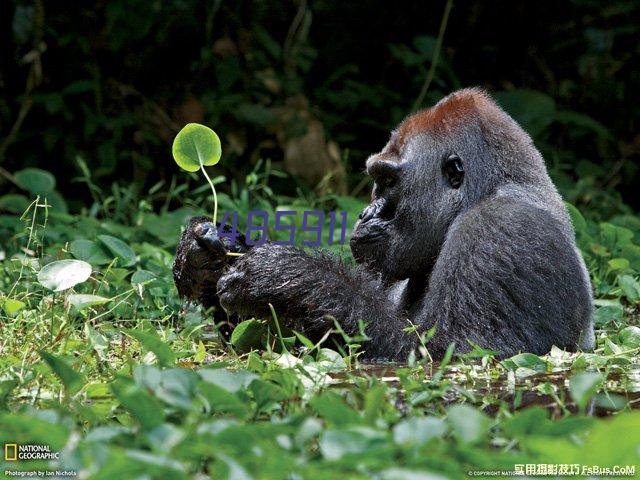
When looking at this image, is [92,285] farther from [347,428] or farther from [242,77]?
[242,77]

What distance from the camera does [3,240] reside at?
21.1ft

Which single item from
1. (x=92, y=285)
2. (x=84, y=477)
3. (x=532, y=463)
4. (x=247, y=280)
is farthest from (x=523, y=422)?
(x=92, y=285)

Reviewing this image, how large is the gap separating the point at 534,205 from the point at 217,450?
92.7 inches

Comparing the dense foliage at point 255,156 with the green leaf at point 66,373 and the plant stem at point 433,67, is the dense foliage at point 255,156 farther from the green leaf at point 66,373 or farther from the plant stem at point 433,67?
the plant stem at point 433,67

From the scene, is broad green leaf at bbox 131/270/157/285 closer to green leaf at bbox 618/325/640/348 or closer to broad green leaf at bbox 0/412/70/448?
green leaf at bbox 618/325/640/348

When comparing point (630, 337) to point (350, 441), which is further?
point (630, 337)

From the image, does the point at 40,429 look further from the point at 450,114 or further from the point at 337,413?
the point at 450,114

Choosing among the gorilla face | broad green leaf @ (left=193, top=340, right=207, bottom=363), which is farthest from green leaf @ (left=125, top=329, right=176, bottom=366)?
the gorilla face

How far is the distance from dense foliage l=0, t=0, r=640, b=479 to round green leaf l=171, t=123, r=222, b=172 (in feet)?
1.94

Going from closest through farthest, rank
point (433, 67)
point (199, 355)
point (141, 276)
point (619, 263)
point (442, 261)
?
point (199, 355)
point (442, 261)
point (141, 276)
point (619, 263)
point (433, 67)

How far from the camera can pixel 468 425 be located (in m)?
2.21

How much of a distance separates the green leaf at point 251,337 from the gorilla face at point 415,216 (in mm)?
595

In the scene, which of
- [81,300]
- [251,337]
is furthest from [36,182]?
[251,337]

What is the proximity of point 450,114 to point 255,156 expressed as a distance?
4690mm
